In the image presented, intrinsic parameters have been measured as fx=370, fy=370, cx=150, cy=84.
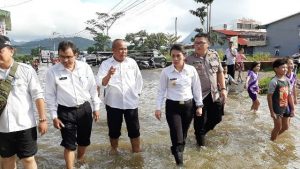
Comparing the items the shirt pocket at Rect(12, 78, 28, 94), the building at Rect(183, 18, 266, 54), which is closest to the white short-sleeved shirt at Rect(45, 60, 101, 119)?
the shirt pocket at Rect(12, 78, 28, 94)

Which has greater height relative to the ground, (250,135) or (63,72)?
(63,72)

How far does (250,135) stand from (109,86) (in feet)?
11.1

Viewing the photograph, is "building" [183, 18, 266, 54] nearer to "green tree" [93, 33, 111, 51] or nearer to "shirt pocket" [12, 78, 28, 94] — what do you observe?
"green tree" [93, 33, 111, 51]

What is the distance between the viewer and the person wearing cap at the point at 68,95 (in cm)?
487

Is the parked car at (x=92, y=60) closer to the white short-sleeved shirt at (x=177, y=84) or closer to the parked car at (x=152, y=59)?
the parked car at (x=152, y=59)

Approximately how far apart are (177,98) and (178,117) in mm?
281

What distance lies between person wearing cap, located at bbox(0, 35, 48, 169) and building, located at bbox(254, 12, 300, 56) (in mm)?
41528

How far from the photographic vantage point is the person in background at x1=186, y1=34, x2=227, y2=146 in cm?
610

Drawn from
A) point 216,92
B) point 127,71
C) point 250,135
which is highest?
point 127,71

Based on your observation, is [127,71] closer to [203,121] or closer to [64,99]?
[64,99]

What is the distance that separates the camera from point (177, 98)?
5461 mm

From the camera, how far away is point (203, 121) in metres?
6.30

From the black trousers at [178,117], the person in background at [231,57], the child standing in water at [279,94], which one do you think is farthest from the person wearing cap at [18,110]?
the person in background at [231,57]

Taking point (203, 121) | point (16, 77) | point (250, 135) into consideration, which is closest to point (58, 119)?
point (16, 77)
